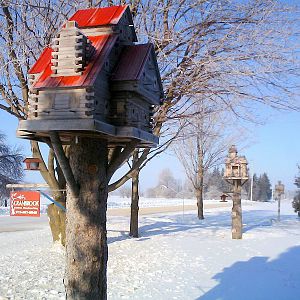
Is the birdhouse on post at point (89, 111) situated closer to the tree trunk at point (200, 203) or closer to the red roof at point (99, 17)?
the red roof at point (99, 17)

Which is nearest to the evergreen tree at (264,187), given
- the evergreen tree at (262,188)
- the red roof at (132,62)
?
the evergreen tree at (262,188)

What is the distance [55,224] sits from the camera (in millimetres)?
10047

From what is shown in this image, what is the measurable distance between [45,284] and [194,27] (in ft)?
16.4

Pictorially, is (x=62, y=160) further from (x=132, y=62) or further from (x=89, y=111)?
(x=132, y=62)

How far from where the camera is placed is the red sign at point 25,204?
4172 mm

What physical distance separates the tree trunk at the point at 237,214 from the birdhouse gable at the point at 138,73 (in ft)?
32.2

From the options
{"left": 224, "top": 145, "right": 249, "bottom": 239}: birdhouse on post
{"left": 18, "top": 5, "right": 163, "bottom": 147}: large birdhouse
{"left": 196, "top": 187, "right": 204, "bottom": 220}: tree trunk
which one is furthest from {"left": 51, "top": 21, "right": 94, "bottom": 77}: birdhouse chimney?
{"left": 196, "top": 187, "right": 204, "bottom": 220}: tree trunk

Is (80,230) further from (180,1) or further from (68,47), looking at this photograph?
(180,1)

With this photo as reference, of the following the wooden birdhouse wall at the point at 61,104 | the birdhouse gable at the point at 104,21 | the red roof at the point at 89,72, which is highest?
the birdhouse gable at the point at 104,21

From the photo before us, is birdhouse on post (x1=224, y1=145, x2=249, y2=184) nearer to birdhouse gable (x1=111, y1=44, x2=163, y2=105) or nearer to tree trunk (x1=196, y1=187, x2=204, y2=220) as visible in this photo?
tree trunk (x1=196, y1=187, x2=204, y2=220)

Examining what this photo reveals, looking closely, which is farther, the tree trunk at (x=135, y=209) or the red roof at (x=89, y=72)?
the tree trunk at (x=135, y=209)

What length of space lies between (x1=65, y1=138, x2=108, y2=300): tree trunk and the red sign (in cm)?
98

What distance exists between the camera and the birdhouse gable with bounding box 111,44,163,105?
3141mm

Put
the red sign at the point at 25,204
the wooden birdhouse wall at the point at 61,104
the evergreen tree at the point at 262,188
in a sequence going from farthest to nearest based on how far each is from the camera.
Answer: the evergreen tree at the point at 262,188 < the red sign at the point at 25,204 < the wooden birdhouse wall at the point at 61,104
